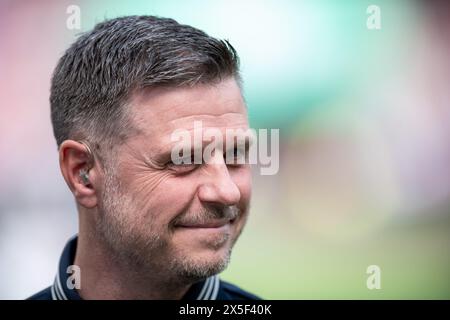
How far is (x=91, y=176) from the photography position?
1919mm

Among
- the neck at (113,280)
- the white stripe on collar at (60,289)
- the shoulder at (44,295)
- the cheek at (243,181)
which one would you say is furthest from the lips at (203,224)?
the shoulder at (44,295)

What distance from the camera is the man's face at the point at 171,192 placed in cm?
179

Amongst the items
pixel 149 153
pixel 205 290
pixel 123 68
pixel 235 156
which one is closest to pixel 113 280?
pixel 205 290

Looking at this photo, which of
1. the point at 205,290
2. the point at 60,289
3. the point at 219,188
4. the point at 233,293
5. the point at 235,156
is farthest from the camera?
the point at 233,293

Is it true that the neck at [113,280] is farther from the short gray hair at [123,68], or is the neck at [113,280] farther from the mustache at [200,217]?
the short gray hair at [123,68]

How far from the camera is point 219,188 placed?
178 centimetres

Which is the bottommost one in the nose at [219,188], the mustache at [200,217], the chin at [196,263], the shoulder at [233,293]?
the shoulder at [233,293]

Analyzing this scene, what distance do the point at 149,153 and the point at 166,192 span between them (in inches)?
5.4

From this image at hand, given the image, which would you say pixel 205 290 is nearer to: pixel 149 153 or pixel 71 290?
pixel 71 290

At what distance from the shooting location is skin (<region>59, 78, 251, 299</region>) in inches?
70.7

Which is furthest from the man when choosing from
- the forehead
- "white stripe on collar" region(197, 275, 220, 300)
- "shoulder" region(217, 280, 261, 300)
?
"shoulder" region(217, 280, 261, 300)

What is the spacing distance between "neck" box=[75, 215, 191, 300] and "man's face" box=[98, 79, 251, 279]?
0.38 feet

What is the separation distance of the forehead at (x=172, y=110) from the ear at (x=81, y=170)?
0.77ft

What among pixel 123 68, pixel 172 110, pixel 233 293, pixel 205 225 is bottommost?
pixel 233 293
